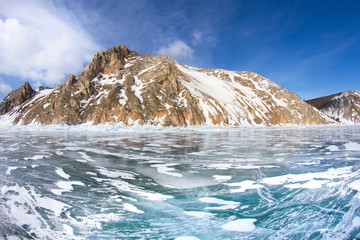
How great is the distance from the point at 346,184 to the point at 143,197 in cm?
586

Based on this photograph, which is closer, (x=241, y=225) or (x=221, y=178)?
(x=241, y=225)

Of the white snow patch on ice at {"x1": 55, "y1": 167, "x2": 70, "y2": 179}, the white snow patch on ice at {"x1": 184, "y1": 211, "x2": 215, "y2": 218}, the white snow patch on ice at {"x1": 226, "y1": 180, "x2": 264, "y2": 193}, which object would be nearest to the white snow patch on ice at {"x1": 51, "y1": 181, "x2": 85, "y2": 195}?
the white snow patch on ice at {"x1": 55, "y1": 167, "x2": 70, "y2": 179}

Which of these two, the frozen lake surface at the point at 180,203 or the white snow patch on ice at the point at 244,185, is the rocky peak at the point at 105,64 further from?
the white snow patch on ice at the point at 244,185

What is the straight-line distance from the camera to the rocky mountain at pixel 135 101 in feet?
194

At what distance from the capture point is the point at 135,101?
6106cm

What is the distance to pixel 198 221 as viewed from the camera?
385 cm

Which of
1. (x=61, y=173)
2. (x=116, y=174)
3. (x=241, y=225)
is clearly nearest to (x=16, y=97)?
(x=61, y=173)

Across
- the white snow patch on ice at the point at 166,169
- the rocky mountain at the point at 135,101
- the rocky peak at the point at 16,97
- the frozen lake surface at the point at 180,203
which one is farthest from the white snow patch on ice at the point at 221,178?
the rocky peak at the point at 16,97

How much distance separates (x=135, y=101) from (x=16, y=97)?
8104cm

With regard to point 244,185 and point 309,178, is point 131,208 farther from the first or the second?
point 309,178

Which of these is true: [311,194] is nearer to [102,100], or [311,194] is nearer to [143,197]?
[143,197]

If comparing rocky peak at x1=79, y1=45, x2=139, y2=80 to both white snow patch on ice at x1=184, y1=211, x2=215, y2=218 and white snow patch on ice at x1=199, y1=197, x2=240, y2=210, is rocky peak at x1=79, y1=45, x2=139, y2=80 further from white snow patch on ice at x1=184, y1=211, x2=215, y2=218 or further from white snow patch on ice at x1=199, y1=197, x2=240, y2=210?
white snow patch on ice at x1=184, y1=211, x2=215, y2=218

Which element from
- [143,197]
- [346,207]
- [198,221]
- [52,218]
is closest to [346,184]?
[346,207]

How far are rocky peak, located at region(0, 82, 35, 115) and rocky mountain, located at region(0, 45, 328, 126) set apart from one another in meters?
1.11
